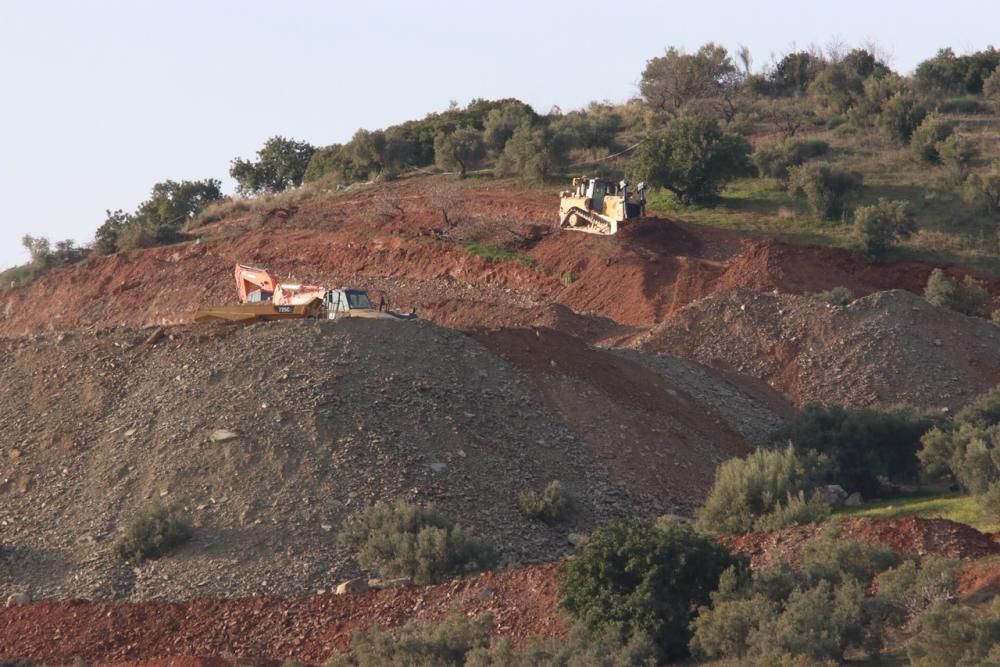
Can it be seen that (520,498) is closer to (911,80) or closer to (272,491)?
(272,491)

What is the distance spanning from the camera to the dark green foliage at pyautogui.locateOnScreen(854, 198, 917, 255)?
150ft

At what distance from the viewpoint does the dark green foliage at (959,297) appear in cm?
4103

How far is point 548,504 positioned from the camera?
2538cm

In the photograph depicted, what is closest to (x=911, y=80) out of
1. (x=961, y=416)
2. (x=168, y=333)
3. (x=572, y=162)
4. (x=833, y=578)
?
(x=572, y=162)

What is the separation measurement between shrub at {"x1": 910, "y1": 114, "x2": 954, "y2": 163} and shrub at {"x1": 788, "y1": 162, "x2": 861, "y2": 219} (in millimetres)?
4025

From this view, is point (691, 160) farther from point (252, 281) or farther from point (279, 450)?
point (279, 450)

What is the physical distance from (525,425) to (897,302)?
37.8ft

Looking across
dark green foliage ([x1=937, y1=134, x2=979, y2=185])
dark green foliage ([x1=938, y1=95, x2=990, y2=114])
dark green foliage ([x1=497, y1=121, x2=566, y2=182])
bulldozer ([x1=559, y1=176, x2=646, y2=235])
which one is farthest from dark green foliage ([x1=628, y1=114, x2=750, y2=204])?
dark green foliage ([x1=938, y1=95, x2=990, y2=114])

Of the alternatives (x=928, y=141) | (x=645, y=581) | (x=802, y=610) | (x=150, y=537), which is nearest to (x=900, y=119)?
(x=928, y=141)

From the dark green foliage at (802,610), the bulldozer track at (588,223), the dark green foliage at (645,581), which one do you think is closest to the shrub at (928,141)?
the bulldozer track at (588,223)

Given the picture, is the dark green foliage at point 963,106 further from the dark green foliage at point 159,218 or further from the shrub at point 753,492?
the shrub at point 753,492

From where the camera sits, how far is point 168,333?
2991 centimetres

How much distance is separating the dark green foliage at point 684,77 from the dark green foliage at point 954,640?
169 feet

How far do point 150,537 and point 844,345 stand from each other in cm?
1636
